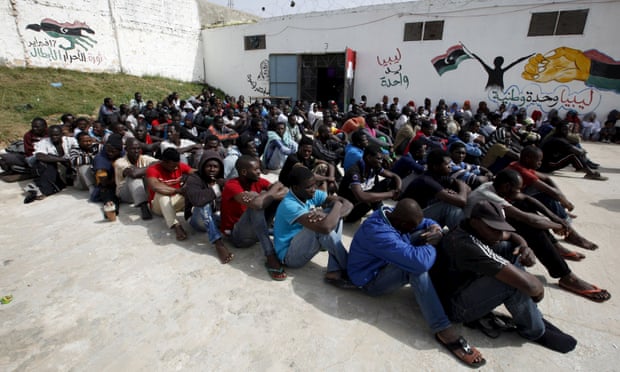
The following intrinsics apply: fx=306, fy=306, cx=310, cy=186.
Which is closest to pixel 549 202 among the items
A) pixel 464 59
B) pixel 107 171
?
pixel 107 171

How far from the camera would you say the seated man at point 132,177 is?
4.11 metres

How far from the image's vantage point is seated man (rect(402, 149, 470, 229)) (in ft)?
10.7

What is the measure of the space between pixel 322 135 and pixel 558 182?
4562 mm

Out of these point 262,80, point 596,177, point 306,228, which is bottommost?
point 596,177

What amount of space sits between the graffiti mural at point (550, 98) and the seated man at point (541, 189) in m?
9.28

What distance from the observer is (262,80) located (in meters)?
Answer: 16.5

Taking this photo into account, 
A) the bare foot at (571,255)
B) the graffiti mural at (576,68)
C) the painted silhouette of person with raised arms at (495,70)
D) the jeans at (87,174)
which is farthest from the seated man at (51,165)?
the graffiti mural at (576,68)

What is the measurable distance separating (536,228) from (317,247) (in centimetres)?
202

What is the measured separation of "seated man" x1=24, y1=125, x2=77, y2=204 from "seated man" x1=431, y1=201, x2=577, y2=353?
570cm

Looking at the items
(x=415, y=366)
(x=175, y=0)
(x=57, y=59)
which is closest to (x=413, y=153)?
(x=415, y=366)

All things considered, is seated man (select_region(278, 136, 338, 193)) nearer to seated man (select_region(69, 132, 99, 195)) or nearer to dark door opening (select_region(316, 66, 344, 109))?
seated man (select_region(69, 132, 99, 195))

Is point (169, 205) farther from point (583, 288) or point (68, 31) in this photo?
point (68, 31)

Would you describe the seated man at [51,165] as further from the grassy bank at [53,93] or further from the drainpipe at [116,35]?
the drainpipe at [116,35]

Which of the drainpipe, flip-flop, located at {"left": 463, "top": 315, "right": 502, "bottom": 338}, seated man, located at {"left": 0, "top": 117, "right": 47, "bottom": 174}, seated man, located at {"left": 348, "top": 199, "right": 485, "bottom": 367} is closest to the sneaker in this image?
seated man, located at {"left": 0, "top": 117, "right": 47, "bottom": 174}
